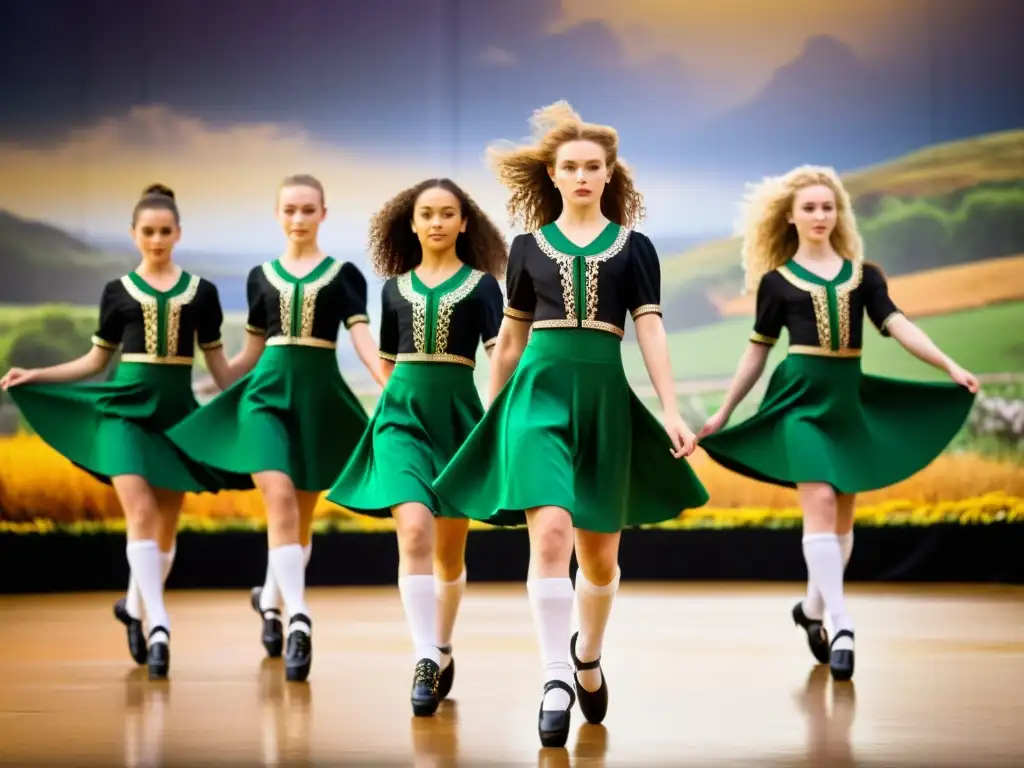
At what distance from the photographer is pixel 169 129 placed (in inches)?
336

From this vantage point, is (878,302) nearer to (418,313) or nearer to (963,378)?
(963,378)

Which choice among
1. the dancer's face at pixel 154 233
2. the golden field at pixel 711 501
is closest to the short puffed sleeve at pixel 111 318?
the dancer's face at pixel 154 233

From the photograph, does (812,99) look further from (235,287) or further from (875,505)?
(235,287)

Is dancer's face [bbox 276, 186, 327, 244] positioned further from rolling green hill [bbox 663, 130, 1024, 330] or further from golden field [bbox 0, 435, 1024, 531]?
rolling green hill [bbox 663, 130, 1024, 330]

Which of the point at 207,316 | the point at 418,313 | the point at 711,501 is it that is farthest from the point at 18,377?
the point at 711,501

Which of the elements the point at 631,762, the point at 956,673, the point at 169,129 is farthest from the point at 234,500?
the point at 631,762

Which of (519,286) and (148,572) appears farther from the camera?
(148,572)

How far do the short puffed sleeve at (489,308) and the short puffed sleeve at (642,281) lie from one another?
681 mm

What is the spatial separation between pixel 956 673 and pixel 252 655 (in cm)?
219

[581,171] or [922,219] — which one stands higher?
[922,219]

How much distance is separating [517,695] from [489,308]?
997mm

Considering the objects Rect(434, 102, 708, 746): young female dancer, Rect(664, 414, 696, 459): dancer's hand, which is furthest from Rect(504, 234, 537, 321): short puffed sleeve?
Rect(664, 414, 696, 459): dancer's hand

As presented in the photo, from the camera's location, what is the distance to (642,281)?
3.78 meters

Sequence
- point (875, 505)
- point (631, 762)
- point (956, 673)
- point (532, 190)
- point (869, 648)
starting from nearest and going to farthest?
point (631, 762) < point (532, 190) < point (956, 673) < point (869, 648) < point (875, 505)
